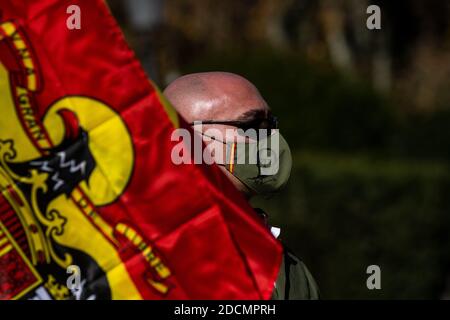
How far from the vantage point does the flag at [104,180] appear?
239 cm

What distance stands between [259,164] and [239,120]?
0.15m

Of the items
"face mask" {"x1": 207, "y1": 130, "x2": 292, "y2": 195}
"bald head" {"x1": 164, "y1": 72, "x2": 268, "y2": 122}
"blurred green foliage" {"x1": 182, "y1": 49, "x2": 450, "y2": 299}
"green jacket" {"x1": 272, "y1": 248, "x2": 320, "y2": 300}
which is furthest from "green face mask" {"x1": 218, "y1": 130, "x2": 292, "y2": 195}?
"blurred green foliage" {"x1": 182, "y1": 49, "x2": 450, "y2": 299}

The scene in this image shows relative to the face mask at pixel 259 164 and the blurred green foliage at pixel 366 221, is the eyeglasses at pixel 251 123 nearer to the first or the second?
the face mask at pixel 259 164

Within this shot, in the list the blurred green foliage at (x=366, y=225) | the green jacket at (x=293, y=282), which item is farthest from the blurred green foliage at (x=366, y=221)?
the green jacket at (x=293, y=282)

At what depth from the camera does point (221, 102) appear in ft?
9.46

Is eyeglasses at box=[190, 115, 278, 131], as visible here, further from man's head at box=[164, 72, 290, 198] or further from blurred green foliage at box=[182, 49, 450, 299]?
blurred green foliage at box=[182, 49, 450, 299]

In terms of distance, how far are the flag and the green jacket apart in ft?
0.98

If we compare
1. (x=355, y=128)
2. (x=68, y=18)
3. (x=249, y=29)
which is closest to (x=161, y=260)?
(x=68, y=18)

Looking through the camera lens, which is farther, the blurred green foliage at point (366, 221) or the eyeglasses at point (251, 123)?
the blurred green foliage at point (366, 221)

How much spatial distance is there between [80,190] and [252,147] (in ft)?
1.79

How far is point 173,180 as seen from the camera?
240 cm

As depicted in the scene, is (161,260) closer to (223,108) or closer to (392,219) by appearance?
(223,108)

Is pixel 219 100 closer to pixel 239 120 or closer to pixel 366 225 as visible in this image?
pixel 239 120

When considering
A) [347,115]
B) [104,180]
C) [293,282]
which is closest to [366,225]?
[347,115]
